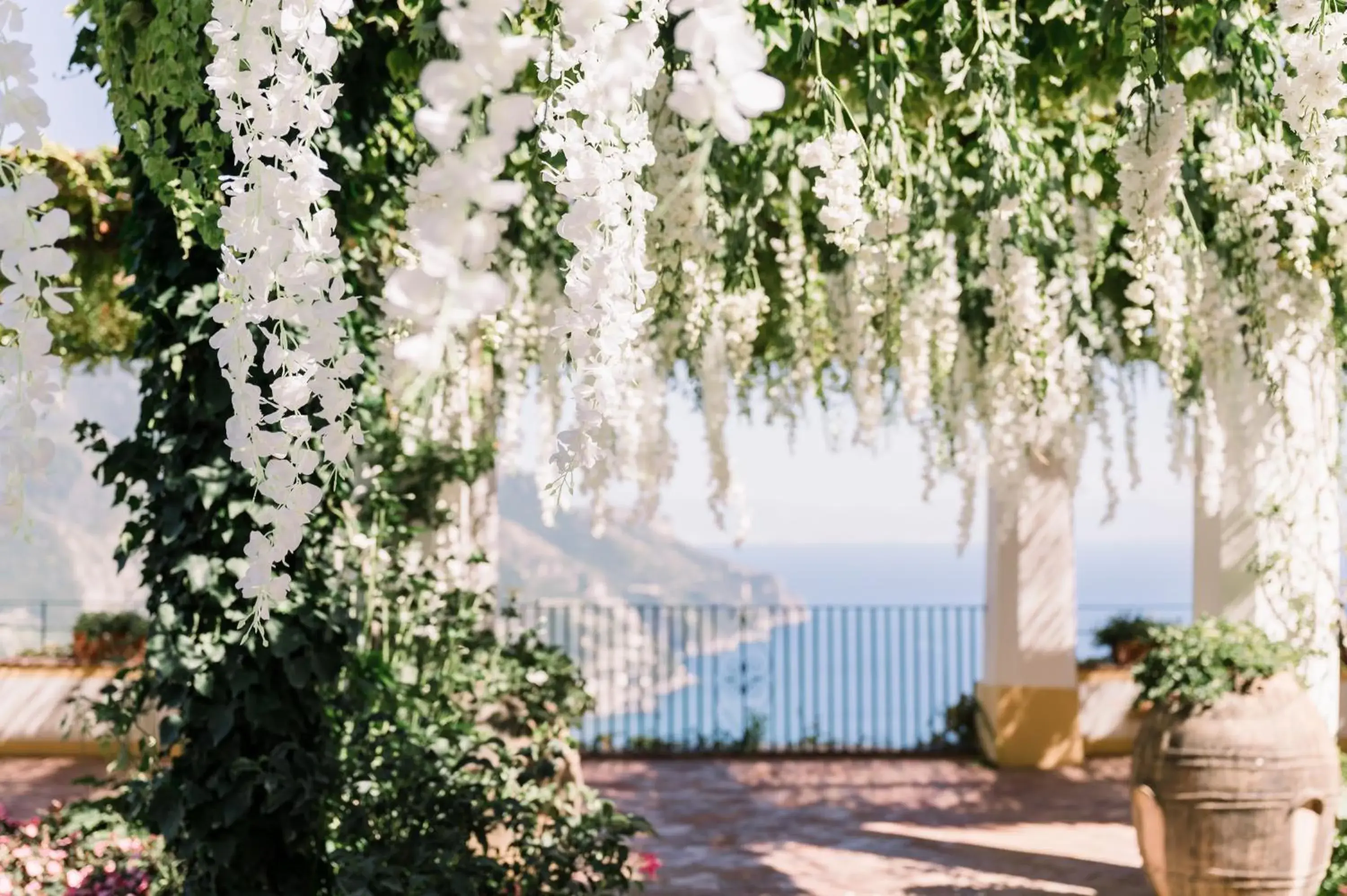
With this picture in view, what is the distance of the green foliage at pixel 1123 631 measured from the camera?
29.1ft

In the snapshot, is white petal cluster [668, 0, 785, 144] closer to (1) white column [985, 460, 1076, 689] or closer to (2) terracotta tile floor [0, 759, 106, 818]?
(2) terracotta tile floor [0, 759, 106, 818]

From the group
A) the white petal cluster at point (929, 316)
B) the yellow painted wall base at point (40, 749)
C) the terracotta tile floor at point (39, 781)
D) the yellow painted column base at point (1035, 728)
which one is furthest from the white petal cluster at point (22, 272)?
the yellow painted wall base at point (40, 749)

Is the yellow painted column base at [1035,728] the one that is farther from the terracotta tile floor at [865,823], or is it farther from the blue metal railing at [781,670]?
the blue metal railing at [781,670]

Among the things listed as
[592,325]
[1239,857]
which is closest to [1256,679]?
[1239,857]

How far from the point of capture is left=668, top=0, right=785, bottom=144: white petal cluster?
0.92 metres

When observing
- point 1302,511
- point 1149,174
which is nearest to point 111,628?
point 1302,511

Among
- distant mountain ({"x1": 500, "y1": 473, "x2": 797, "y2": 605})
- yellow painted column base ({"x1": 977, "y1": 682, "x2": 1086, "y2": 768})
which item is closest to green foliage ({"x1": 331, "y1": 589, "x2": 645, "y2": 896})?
yellow painted column base ({"x1": 977, "y1": 682, "x2": 1086, "y2": 768})

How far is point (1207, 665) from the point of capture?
4.59 meters

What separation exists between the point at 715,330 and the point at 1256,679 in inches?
87.5

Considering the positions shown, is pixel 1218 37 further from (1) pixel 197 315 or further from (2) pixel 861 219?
(1) pixel 197 315

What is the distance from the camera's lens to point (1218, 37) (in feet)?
8.41

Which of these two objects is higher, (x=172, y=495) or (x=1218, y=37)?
(x=1218, y=37)

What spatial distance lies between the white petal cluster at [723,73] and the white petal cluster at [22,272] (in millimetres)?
705

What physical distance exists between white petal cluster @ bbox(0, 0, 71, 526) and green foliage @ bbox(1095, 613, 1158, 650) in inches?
326
